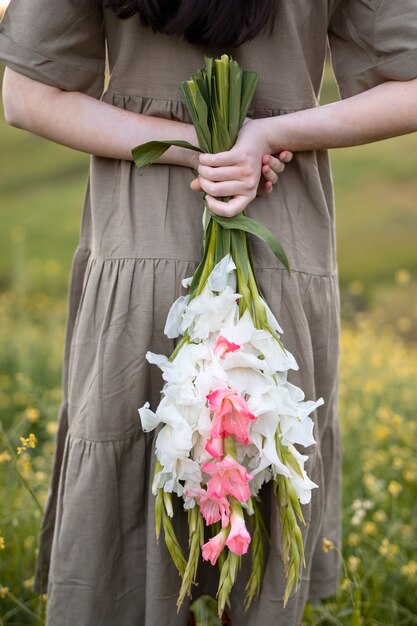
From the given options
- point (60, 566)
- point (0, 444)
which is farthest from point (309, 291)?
point (0, 444)

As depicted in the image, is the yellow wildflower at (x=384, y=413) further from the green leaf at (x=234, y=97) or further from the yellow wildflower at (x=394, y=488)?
the green leaf at (x=234, y=97)

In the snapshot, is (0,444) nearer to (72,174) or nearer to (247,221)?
(247,221)

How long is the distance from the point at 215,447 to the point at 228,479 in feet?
0.21

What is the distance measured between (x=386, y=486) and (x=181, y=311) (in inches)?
70.9

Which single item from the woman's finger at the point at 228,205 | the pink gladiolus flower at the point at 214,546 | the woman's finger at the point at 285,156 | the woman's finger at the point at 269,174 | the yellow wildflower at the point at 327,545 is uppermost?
the woman's finger at the point at 285,156

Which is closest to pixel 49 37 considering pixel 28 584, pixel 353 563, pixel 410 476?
pixel 28 584

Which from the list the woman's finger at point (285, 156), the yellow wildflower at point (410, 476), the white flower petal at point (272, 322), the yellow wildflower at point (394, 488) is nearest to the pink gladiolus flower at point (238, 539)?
the white flower petal at point (272, 322)

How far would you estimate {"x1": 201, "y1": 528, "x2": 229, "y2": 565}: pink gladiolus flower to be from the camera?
52.1 inches

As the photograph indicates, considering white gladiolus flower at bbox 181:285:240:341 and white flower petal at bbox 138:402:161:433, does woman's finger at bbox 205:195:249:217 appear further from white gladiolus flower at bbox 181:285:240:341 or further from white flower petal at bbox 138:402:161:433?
white flower petal at bbox 138:402:161:433

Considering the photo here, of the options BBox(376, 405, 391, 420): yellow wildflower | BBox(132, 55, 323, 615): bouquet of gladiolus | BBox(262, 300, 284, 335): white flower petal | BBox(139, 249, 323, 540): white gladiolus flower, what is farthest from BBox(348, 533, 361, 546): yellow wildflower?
BBox(262, 300, 284, 335): white flower petal

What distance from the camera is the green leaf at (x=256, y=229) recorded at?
141 cm

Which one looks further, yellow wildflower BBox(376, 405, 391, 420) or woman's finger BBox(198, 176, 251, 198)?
yellow wildflower BBox(376, 405, 391, 420)

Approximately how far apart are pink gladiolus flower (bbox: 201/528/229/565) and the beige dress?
0.23 m

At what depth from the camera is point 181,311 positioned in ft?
4.65
